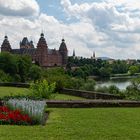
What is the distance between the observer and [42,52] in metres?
155

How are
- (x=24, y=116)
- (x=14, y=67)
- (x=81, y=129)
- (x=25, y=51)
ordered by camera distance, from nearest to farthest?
(x=81, y=129)
(x=24, y=116)
(x=14, y=67)
(x=25, y=51)

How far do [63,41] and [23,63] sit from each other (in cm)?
8170

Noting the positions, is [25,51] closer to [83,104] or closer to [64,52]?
[64,52]

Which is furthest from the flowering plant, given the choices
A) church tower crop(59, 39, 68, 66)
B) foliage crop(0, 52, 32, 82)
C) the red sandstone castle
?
church tower crop(59, 39, 68, 66)

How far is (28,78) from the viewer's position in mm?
85188

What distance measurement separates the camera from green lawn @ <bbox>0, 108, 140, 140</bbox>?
966cm

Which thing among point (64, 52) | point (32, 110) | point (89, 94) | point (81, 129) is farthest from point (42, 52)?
point (81, 129)

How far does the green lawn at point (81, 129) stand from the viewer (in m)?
9.66

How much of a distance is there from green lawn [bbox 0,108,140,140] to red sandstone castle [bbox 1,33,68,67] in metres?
136

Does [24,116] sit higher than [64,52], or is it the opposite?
[64,52]

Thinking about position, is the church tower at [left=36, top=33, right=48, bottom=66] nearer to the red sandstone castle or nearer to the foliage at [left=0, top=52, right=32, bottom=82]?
the red sandstone castle

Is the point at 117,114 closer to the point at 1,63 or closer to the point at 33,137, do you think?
the point at 33,137

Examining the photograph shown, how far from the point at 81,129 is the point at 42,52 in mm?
144839

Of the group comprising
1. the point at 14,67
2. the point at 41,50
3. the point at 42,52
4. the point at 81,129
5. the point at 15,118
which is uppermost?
the point at 41,50
